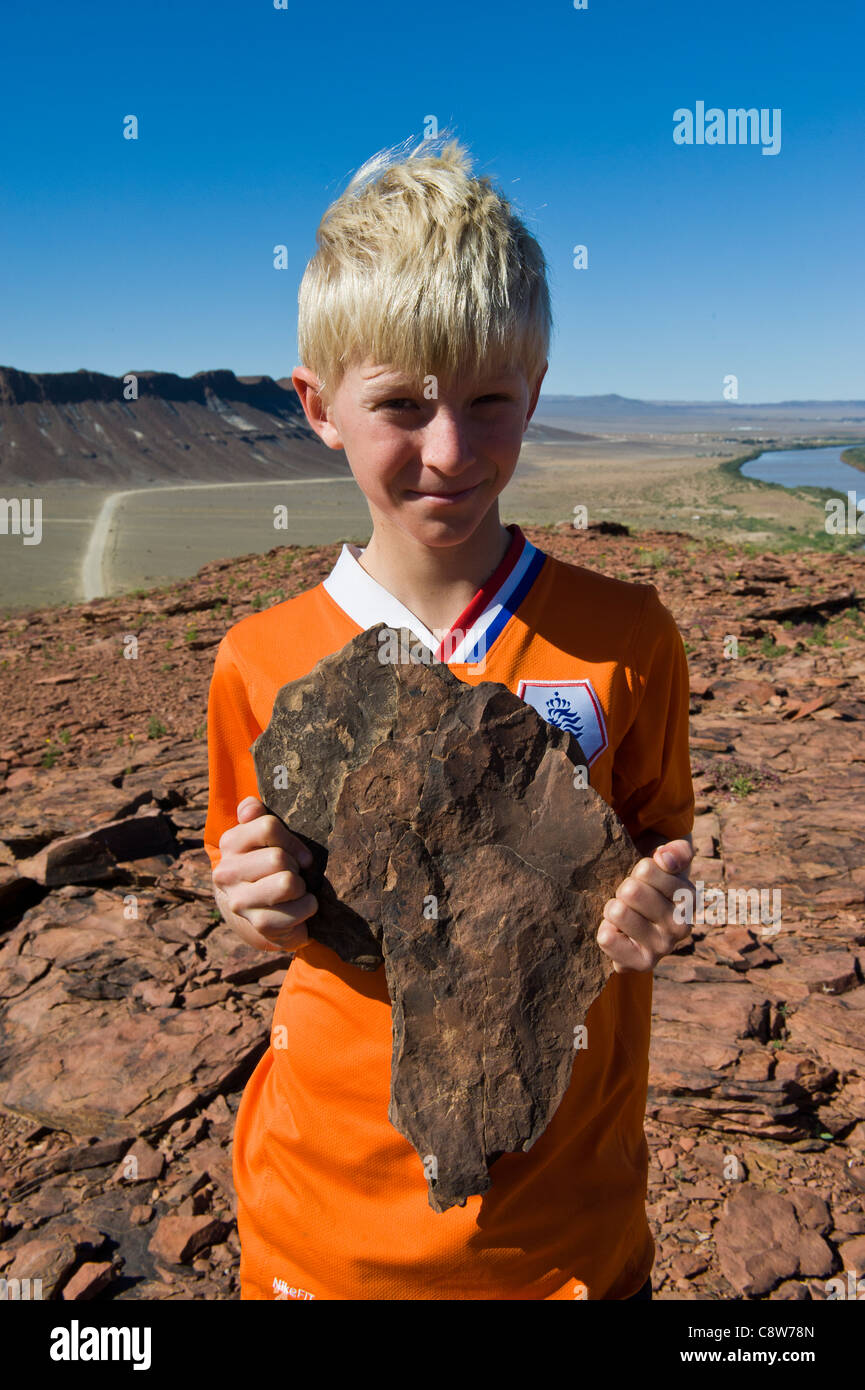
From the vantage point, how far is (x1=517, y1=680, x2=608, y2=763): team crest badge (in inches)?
81.4

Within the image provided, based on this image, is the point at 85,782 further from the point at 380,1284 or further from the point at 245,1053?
the point at 380,1284

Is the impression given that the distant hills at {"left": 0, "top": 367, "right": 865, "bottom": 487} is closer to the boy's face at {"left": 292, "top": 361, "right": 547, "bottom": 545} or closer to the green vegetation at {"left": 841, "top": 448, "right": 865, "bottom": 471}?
the green vegetation at {"left": 841, "top": 448, "right": 865, "bottom": 471}

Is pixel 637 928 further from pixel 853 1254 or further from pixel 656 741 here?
pixel 853 1254

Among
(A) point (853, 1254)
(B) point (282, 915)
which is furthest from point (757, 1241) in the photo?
(B) point (282, 915)

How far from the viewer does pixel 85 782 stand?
299 inches

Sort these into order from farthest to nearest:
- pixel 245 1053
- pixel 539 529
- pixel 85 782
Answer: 1. pixel 539 529
2. pixel 85 782
3. pixel 245 1053

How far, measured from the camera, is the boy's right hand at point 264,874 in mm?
1834

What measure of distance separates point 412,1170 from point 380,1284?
0.23m

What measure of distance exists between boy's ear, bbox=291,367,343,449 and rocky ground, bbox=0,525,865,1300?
2.81m

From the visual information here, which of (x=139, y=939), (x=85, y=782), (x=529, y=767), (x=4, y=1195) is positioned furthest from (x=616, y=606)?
(x=85, y=782)

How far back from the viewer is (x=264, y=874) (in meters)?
1.85

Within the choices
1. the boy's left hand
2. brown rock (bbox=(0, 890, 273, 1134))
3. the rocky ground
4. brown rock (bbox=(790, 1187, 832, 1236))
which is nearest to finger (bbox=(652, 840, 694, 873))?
the boy's left hand

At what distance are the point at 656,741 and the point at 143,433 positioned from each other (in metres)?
121

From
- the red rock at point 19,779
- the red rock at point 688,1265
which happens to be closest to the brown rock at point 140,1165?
the red rock at point 688,1265
